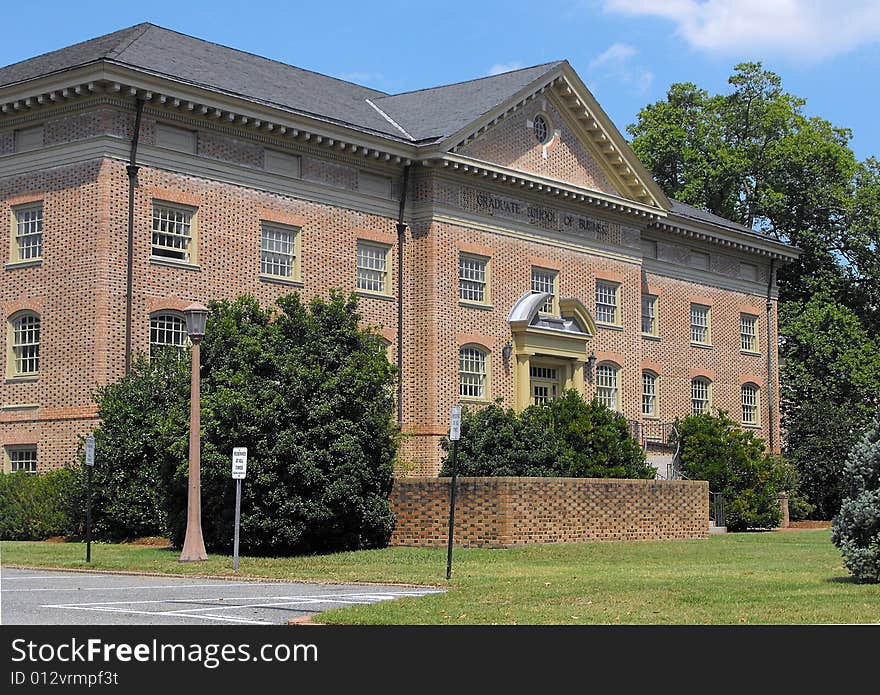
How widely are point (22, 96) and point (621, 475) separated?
16880mm

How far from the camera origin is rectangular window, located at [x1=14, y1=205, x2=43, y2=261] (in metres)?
32.2

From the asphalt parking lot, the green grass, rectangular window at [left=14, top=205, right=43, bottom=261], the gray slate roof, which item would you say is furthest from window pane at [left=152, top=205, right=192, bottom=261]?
the asphalt parking lot

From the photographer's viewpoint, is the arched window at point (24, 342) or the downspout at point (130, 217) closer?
the downspout at point (130, 217)

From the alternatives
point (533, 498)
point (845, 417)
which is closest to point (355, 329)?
point (533, 498)

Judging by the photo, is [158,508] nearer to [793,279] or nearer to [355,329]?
[355,329]

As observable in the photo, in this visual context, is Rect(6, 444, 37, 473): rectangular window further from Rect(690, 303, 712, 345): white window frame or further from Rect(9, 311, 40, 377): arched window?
Rect(690, 303, 712, 345): white window frame

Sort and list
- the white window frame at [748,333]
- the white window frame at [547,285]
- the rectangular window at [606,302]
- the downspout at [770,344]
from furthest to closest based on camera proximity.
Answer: the downspout at [770,344] → the white window frame at [748,333] → the rectangular window at [606,302] → the white window frame at [547,285]

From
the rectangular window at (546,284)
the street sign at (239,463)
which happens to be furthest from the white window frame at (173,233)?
the rectangular window at (546,284)

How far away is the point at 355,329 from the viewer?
2817cm

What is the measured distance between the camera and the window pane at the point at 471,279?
38344mm

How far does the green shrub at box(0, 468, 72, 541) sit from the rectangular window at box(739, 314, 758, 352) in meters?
28.3

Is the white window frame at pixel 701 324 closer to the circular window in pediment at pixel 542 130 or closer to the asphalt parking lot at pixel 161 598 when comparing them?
the circular window in pediment at pixel 542 130

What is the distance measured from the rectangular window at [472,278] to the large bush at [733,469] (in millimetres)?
7960

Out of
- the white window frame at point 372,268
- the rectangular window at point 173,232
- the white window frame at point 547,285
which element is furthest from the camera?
the white window frame at point 547,285
